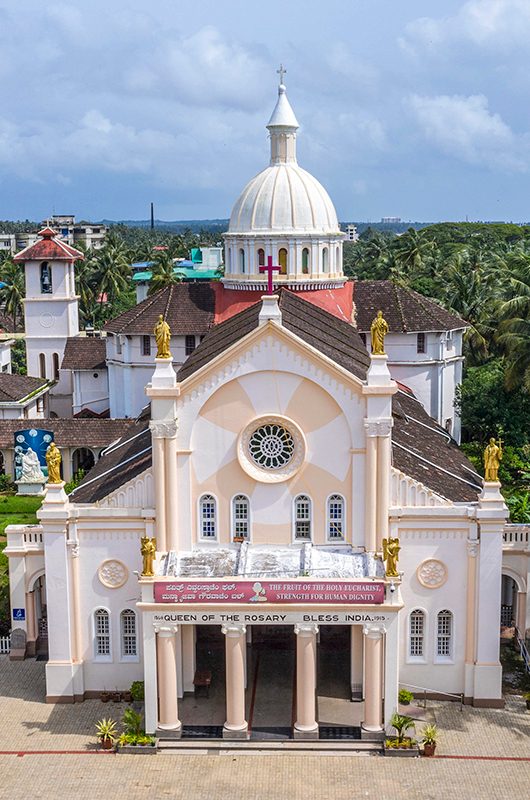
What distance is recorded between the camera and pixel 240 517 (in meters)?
31.1

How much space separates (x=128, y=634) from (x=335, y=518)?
8120mm

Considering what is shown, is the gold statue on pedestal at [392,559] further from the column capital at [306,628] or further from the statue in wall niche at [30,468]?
the statue in wall niche at [30,468]

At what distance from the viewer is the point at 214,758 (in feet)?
92.2

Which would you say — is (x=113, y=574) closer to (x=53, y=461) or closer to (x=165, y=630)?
(x=165, y=630)

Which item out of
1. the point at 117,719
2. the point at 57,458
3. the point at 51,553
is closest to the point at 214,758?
the point at 117,719

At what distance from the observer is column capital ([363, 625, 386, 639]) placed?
28.1 m

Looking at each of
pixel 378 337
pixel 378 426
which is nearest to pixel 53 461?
pixel 378 426

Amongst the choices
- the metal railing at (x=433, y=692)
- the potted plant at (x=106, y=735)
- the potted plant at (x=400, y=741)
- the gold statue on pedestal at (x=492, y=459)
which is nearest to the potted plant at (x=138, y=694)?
the potted plant at (x=106, y=735)

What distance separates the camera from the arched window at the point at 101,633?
32.0 metres

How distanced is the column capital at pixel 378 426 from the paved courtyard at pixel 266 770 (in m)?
9.37

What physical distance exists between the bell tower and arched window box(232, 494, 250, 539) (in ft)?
141

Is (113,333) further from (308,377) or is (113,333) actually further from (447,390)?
(308,377)

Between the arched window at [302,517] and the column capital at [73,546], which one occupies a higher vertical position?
the arched window at [302,517]

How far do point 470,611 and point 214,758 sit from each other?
9436 millimetres
